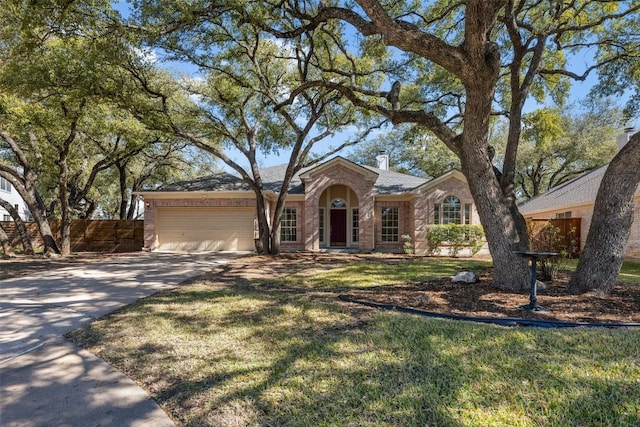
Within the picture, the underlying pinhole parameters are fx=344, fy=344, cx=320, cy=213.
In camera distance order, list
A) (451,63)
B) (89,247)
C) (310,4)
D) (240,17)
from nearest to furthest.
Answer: (451,63) < (240,17) < (310,4) < (89,247)

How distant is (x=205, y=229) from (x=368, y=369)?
15180 millimetres

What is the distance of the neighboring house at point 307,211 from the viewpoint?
1662cm

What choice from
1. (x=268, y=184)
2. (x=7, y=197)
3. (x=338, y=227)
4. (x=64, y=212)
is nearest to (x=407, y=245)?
(x=338, y=227)

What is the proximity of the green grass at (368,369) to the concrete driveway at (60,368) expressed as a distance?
21cm

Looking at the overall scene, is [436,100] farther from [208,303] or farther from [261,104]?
[208,303]

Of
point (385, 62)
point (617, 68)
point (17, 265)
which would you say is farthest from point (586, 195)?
point (17, 265)

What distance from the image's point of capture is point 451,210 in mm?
16688

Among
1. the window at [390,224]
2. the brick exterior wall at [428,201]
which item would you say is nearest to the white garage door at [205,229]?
the window at [390,224]

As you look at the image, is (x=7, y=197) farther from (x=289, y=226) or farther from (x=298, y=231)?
(x=298, y=231)

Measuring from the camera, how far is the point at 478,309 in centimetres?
520

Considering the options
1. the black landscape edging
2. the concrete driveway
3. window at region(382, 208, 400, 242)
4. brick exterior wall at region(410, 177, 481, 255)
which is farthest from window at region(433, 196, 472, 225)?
the concrete driveway

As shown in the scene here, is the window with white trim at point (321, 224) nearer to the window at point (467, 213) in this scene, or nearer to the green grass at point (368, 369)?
the window at point (467, 213)

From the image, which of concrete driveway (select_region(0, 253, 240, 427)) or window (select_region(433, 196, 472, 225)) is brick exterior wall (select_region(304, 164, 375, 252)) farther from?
concrete driveway (select_region(0, 253, 240, 427))

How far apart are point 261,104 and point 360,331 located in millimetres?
12470
